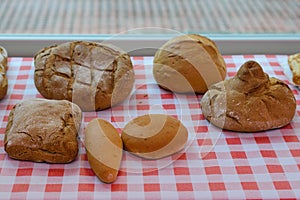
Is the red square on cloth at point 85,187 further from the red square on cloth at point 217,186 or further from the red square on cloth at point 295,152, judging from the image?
the red square on cloth at point 295,152

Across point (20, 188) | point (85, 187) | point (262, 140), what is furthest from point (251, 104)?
point (20, 188)

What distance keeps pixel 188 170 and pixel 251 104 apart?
226mm

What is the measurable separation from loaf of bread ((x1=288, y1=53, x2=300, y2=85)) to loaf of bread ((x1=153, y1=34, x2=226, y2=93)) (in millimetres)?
195

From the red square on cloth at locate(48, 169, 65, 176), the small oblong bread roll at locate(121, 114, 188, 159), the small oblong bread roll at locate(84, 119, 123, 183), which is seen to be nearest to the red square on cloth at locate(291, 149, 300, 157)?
the small oblong bread roll at locate(121, 114, 188, 159)

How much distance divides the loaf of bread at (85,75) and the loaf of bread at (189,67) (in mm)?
92

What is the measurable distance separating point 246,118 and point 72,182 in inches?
16.1

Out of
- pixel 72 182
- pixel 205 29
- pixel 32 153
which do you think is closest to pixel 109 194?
pixel 72 182

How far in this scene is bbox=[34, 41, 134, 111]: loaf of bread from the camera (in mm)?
1148

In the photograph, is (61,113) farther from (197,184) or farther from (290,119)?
(290,119)

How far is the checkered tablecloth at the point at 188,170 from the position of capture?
92 centimetres

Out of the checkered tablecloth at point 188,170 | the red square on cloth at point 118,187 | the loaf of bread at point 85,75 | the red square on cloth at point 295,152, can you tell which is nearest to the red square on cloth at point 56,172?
the checkered tablecloth at point 188,170

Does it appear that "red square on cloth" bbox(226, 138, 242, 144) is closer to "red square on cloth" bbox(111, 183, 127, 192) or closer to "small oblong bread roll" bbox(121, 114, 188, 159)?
"small oblong bread roll" bbox(121, 114, 188, 159)

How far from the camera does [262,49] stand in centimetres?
146

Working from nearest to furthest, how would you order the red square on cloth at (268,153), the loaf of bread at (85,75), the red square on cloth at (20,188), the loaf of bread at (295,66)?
the red square on cloth at (20,188) < the red square on cloth at (268,153) < the loaf of bread at (85,75) < the loaf of bread at (295,66)
